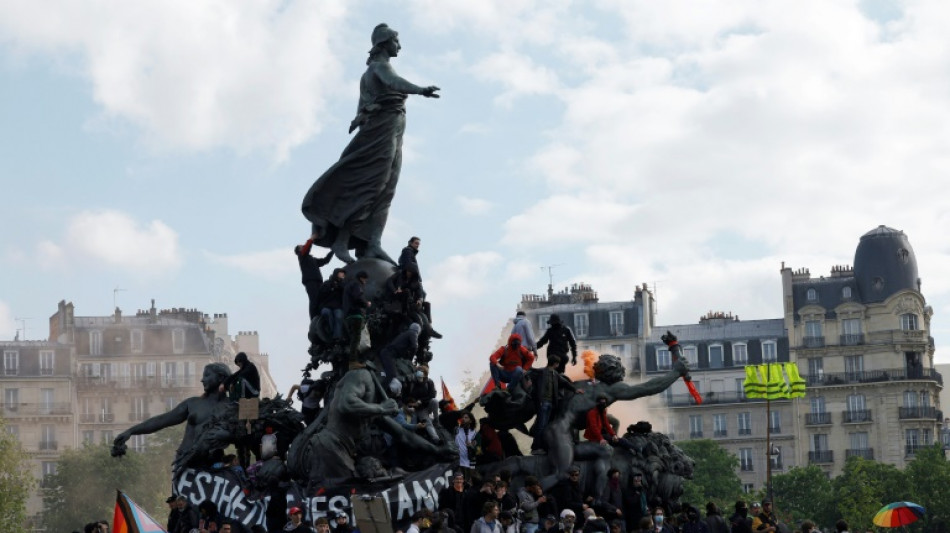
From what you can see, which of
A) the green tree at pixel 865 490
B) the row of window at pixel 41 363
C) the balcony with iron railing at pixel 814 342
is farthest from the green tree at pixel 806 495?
the row of window at pixel 41 363

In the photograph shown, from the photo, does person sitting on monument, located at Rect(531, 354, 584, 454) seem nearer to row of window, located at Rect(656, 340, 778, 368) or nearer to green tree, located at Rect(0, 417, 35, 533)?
green tree, located at Rect(0, 417, 35, 533)

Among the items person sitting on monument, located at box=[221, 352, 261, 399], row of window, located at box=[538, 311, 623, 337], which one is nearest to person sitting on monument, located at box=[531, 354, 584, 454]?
person sitting on monument, located at box=[221, 352, 261, 399]

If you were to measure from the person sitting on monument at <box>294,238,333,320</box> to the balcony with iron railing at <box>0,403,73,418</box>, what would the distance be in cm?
10023

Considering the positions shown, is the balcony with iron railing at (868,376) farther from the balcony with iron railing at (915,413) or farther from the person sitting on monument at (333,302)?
the person sitting on monument at (333,302)

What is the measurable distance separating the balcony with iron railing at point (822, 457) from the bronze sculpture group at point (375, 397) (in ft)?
311

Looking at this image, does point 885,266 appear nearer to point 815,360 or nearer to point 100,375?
point 815,360

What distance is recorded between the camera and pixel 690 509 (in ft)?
106

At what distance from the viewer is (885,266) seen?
13162cm

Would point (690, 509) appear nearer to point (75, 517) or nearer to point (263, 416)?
point (263, 416)

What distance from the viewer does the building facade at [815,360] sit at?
128 m

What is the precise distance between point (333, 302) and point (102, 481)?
7911 centimetres

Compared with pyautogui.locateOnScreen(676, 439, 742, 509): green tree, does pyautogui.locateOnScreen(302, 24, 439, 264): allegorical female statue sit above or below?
above

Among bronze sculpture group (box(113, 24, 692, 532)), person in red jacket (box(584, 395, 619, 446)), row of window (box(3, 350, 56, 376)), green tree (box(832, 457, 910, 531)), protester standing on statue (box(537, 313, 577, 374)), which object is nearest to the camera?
bronze sculpture group (box(113, 24, 692, 532))

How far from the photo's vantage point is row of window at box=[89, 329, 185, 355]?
439 ft
